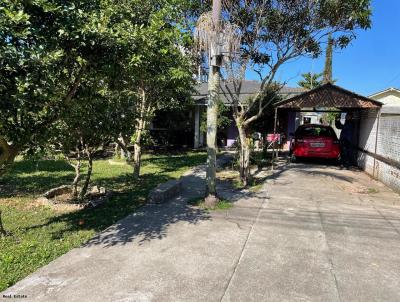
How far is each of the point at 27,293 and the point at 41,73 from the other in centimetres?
221

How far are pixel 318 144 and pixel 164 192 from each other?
8837mm

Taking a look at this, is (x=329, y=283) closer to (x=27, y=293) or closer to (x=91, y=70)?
(x=27, y=293)

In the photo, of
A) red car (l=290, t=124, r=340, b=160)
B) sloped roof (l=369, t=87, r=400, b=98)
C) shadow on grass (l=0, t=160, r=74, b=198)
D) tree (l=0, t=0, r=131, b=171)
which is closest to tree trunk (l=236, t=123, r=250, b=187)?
shadow on grass (l=0, t=160, r=74, b=198)

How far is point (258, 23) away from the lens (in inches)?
391

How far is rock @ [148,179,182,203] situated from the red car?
7628mm

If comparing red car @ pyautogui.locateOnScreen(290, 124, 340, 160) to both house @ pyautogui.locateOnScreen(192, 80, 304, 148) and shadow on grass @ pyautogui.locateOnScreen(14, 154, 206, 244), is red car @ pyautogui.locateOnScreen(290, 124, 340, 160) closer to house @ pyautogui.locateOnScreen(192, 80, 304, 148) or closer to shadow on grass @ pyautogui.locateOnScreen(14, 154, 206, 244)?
house @ pyautogui.locateOnScreen(192, 80, 304, 148)

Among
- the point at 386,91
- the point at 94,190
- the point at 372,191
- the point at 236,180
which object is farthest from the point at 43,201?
the point at 386,91

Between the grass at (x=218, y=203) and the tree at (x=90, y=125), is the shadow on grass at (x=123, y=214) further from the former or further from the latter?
the tree at (x=90, y=125)

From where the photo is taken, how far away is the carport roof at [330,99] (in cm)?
1271

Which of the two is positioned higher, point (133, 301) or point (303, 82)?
point (303, 82)

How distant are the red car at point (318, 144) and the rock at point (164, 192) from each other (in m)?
7.63

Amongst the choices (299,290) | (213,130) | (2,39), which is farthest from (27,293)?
(213,130)

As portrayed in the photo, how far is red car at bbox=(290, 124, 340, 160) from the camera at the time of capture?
14812mm

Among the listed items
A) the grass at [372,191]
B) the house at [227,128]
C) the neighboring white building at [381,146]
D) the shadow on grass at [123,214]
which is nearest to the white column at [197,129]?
the house at [227,128]
